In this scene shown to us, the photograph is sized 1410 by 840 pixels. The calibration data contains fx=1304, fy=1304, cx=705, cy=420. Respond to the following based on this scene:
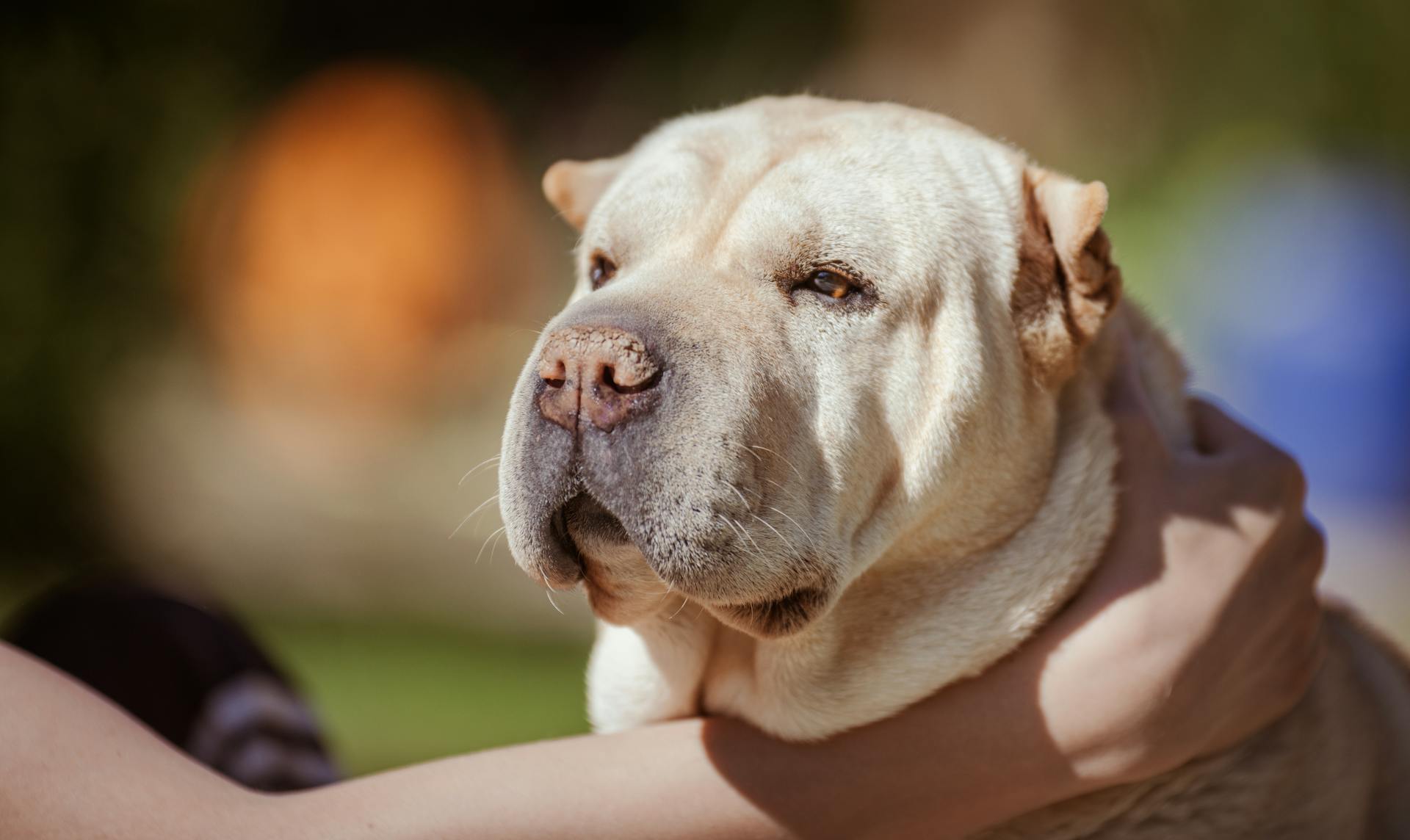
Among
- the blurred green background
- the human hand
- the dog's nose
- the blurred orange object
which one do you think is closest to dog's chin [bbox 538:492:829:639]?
the dog's nose

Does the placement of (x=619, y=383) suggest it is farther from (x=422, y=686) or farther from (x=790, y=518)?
(x=422, y=686)

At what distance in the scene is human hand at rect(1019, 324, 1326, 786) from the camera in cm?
212

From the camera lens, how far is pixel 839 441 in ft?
6.79

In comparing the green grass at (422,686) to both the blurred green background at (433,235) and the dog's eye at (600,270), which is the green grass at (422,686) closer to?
the blurred green background at (433,235)

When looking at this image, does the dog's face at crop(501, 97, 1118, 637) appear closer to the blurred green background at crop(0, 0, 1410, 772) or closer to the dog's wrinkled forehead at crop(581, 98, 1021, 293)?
the dog's wrinkled forehead at crop(581, 98, 1021, 293)

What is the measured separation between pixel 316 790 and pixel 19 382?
812 centimetres

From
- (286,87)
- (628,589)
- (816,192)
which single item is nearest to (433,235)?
(286,87)

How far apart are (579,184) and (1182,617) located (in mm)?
1436

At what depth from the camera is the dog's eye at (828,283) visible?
2170 mm

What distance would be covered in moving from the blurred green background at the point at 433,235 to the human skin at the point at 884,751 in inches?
219

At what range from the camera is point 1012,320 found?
2303mm

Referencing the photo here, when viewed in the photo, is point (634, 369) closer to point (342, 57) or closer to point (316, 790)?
point (316, 790)

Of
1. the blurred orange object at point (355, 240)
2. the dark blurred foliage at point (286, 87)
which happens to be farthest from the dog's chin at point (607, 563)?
the dark blurred foliage at point (286, 87)

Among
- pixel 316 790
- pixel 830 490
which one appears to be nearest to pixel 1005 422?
pixel 830 490
